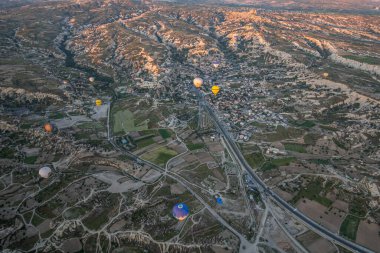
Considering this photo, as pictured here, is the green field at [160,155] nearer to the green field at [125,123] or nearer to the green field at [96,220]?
the green field at [125,123]

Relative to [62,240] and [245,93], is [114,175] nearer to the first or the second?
[62,240]

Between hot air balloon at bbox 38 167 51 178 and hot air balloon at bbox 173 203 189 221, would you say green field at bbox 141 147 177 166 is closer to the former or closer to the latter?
hot air balloon at bbox 173 203 189 221

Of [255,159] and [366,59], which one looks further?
[366,59]

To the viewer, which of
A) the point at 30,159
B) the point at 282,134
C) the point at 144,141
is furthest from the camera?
the point at 282,134

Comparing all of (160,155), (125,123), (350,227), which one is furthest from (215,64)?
(350,227)

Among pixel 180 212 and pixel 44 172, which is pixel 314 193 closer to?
pixel 180 212

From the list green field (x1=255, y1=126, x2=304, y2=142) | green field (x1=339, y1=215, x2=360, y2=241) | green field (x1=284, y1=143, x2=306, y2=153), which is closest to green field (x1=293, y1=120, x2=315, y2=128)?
green field (x1=255, y1=126, x2=304, y2=142)

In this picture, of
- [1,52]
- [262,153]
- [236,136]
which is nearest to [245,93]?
[236,136]
